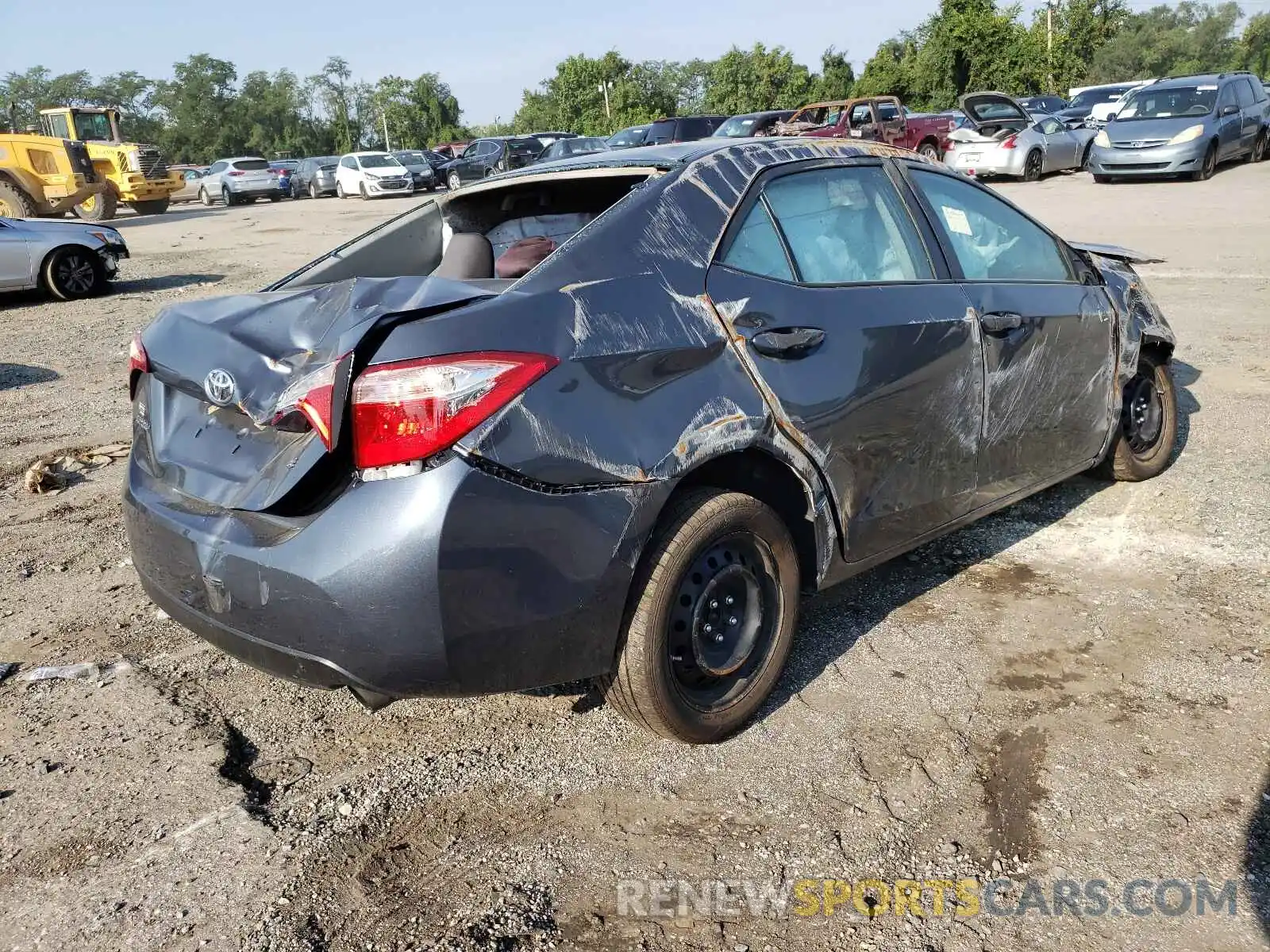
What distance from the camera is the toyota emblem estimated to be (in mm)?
2592

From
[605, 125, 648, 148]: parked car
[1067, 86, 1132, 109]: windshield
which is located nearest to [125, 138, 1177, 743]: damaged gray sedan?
[605, 125, 648, 148]: parked car

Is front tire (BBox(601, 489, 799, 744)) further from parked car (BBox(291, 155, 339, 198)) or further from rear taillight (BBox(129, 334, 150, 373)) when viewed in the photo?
parked car (BBox(291, 155, 339, 198))

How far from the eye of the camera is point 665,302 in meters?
2.67

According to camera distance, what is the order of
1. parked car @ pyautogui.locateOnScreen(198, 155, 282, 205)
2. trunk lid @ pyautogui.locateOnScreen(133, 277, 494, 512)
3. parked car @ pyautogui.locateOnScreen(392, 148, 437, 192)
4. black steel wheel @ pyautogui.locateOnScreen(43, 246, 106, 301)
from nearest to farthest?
trunk lid @ pyautogui.locateOnScreen(133, 277, 494, 512) < black steel wheel @ pyautogui.locateOnScreen(43, 246, 106, 301) < parked car @ pyautogui.locateOnScreen(392, 148, 437, 192) < parked car @ pyautogui.locateOnScreen(198, 155, 282, 205)

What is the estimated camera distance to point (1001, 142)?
20.3m

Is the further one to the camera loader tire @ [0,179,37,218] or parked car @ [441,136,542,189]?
parked car @ [441,136,542,189]

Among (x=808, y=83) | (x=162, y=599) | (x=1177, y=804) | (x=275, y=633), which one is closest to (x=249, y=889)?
(x=275, y=633)

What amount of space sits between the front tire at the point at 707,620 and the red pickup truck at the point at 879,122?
18.2m

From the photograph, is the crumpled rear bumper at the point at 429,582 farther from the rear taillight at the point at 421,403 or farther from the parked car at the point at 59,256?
the parked car at the point at 59,256

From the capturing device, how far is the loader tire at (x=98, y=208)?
2475 centimetres

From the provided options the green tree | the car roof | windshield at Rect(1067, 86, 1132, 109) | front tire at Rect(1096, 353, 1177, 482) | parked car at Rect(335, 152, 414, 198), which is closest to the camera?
the car roof

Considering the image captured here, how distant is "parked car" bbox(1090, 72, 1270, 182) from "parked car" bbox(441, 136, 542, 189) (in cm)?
1717

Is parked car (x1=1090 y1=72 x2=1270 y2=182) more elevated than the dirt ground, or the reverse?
parked car (x1=1090 y1=72 x2=1270 y2=182)

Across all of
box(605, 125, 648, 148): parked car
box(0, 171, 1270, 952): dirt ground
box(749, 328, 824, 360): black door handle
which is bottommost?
box(0, 171, 1270, 952): dirt ground
